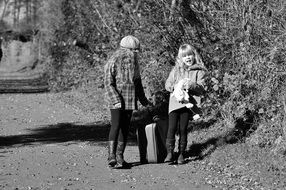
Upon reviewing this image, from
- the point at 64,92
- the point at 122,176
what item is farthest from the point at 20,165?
the point at 64,92

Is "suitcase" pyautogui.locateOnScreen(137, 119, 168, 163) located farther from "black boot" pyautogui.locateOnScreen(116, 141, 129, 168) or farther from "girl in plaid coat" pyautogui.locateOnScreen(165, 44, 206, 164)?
"black boot" pyautogui.locateOnScreen(116, 141, 129, 168)

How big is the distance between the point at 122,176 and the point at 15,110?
9.22 meters

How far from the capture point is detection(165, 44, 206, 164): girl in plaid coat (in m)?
8.99

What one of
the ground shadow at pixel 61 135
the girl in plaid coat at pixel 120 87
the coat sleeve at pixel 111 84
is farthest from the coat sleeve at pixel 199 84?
the ground shadow at pixel 61 135

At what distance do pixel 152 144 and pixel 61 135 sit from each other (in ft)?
11.9

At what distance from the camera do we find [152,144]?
A: 912cm

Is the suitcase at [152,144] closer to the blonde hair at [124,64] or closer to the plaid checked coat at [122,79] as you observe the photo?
the plaid checked coat at [122,79]

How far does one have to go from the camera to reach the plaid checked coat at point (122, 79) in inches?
342

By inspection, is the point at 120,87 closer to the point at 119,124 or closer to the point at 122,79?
the point at 122,79

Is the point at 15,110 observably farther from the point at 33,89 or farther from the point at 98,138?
the point at 33,89

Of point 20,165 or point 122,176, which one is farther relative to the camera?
point 20,165

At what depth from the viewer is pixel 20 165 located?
911 cm

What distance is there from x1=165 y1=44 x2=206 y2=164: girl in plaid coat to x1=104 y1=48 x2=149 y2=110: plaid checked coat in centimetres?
57

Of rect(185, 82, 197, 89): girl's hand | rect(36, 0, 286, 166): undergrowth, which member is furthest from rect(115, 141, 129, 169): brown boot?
rect(36, 0, 286, 166): undergrowth
